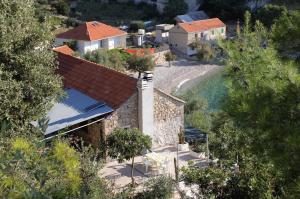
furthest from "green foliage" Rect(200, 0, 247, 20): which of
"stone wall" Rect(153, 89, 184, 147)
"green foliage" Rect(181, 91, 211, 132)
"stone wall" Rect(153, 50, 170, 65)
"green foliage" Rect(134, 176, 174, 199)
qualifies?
"green foliage" Rect(134, 176, 174, 199)

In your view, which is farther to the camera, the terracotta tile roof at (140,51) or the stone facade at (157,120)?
the terracotta tile roof at (140,51)

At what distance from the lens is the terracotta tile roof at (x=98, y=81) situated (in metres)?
17.3

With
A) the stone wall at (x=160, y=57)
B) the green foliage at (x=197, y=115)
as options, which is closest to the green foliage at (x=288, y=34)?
the green foliage at (x=197, y=115)

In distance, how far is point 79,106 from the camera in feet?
57.3

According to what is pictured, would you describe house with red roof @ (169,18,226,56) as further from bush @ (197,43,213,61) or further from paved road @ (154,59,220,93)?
paved road @ (154,59,220,93)

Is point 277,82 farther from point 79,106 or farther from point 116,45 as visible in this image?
point 116,45

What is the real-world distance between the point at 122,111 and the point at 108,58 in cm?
2096

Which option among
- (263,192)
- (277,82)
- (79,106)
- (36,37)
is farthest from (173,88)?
(277,82)

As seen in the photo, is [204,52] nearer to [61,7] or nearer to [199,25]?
[199,25]

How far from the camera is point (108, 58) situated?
3750cm

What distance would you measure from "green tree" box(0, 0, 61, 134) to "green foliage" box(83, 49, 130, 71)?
21462 millimetres

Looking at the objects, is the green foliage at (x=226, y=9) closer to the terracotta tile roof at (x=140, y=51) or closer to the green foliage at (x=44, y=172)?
the terracotta tile roof at (x=140, y=51)

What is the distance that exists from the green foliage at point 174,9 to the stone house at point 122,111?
3978 centimetres

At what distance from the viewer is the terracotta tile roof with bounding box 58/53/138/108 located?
17266 millimetres
